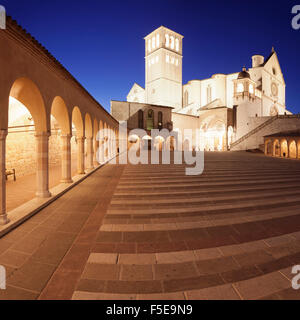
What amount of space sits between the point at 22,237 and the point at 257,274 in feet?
14.1

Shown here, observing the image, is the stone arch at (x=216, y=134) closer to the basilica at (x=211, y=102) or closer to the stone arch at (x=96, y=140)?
the basilica at (x=211, y=102)

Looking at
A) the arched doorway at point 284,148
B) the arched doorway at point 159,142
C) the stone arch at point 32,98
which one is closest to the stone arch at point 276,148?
the arched doorway at point 284,148

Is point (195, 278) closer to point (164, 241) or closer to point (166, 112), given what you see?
point (164, 241)

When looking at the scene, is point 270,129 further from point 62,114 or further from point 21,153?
point 21,153

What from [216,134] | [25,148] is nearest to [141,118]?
[216,134]

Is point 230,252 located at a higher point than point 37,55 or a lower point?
lower

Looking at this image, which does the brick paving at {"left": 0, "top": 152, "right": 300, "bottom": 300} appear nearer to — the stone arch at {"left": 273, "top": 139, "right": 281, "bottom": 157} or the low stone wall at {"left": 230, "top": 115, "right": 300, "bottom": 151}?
the stone arch at {"left": 273, "top": 139, "right": 281, "bottom": 157}

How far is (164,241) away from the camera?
3658 millimetres

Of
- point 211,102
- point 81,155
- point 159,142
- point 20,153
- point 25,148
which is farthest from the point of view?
point 211,102

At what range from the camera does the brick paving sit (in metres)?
2.47

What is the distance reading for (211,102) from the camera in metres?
45.3

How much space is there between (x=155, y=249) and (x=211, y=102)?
47021mm
